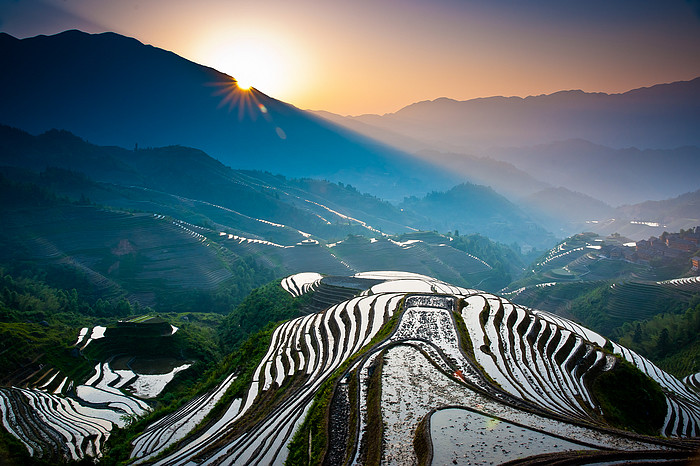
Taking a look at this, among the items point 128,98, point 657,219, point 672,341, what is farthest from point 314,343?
point 128,98

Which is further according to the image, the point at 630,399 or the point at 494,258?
the point at 494,258

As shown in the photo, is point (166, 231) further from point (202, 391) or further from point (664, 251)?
point (664, 251)

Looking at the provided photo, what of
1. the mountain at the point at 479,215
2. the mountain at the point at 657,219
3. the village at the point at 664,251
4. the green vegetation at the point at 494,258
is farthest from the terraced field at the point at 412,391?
the mountain at the point at 479,215

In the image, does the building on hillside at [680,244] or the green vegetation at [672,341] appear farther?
the building on hillside at [680,244]

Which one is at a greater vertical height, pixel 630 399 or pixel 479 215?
pixel 479 215

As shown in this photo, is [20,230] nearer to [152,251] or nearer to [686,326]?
[152,251]

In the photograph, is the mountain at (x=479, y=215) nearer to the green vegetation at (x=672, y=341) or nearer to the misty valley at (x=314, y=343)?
the misty valley at (x=314, y=343)

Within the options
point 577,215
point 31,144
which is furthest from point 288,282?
point 577,215
